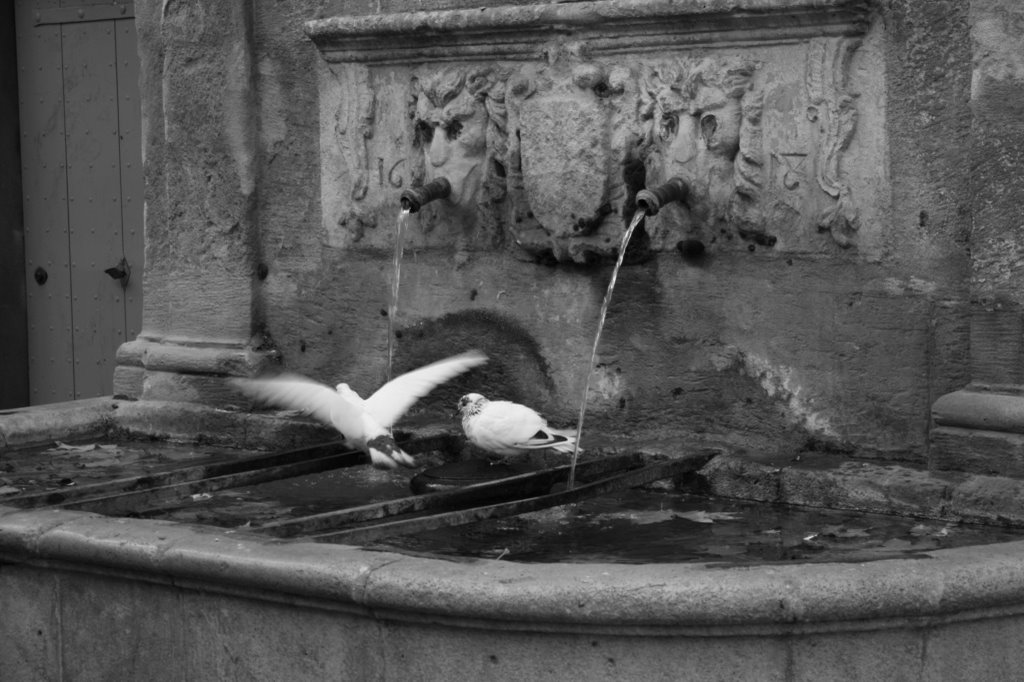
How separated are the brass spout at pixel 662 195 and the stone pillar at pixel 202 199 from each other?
6.08 ft

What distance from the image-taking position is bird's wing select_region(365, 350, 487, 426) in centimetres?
545

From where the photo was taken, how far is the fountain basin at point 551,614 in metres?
3.67

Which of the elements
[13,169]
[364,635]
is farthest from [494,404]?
[13,169]

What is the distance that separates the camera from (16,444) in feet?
20.7

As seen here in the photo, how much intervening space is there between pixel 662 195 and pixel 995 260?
3.57 feet

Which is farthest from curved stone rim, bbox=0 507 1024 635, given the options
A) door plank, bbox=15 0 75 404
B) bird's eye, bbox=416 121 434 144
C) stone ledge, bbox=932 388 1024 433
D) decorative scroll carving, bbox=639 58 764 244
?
door plank, bbox=15 0 75 404

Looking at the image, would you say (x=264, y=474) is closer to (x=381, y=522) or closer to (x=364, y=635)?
(x=381, y=522)

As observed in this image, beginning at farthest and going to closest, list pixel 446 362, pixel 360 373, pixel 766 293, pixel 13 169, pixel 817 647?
pixel 13 169
pixel 360 373
pixel 446 362
pixel 766 293
pixel 817 647

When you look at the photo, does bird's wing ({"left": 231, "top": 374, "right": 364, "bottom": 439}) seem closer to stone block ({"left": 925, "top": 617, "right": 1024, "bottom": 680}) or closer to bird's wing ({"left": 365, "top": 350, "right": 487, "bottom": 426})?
bird's wing ({"left": 365, "top": 350, "right": 487, "bottom": 426})

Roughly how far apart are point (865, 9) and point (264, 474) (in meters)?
2.37

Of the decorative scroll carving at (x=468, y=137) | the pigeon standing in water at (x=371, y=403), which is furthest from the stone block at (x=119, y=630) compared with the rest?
the decorative scroll carving at (x=468, y=137)

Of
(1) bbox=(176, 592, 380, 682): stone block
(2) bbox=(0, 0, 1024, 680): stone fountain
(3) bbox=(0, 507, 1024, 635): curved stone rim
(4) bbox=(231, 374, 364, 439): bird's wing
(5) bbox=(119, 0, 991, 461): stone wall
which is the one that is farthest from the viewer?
(4) bbox=(231, 374, 364, 439): bird's wing

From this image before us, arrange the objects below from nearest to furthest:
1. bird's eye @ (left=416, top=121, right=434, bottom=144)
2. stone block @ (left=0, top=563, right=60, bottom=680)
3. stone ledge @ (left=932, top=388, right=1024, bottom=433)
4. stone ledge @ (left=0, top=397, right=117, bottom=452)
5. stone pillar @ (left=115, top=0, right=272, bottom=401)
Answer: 1. stone block @ (left=0, top=563, right=60, bottom=680)
2. stone ledge @ (left=932, top=388, right=1024, bottom=433)
3. bird's eye @ (left=416, top=121, right=434, bottom=144)
4. stone ledge @ (left=0, top=397, right=117, bottom=452)
5. stone pillar @ (left=115, top=0, right=272, bottom=401)

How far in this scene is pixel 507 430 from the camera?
526 cm
